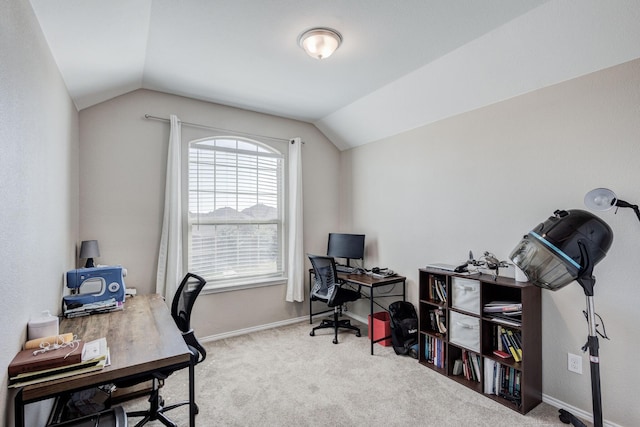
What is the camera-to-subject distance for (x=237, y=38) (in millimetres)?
2283

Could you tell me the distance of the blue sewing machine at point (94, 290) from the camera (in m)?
2.20

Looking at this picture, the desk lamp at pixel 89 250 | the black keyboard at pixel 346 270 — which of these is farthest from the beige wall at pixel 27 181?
the black keyboard at pixel 346 270

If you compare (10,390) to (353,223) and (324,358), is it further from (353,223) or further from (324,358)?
(353,223)

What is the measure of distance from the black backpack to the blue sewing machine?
243 centimetres

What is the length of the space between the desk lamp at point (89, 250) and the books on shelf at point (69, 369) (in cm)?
149

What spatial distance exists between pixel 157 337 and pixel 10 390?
23.6 inches

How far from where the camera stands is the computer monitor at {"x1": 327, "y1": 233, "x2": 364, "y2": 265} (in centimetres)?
397

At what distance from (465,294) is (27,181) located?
2.95 metres

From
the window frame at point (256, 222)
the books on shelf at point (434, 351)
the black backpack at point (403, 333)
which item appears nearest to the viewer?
the books on shelf at point (434, 351)

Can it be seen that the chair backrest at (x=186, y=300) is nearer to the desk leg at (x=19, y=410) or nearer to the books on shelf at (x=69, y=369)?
the books on shelf at (x=69, y=369)

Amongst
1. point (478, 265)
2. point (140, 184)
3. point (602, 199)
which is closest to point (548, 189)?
point (602, 199)

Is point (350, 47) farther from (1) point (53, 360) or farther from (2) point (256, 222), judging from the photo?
(1) point (53, 360)

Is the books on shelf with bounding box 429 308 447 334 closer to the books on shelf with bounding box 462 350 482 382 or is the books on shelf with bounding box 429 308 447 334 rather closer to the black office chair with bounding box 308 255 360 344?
the books on shelf with bounding box 462 350 482 382

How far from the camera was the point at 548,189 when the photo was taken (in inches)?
93.4
